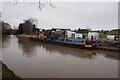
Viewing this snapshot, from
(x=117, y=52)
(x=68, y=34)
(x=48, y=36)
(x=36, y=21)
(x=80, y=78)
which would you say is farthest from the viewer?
(x=36, y=21)

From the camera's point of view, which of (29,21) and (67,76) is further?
(29,21)

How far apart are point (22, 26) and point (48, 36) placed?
22.8m

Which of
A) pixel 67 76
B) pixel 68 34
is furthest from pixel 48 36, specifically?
pixel 67 76

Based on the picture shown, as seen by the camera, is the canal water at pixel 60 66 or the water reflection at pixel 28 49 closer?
the canal water at pixel 60 66

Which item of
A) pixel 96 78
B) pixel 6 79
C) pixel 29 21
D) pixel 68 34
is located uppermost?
pixel 29 21

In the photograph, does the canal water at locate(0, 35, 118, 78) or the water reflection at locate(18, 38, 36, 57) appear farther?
the water reflection at locate(18, 38, 36, 57)

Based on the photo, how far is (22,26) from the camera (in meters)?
54.6

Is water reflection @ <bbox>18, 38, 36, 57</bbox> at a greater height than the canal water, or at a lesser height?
greater

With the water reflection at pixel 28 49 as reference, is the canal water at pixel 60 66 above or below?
below

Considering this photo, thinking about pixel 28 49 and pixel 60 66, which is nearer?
pixel 60 66

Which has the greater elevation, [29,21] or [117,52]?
[29,21]

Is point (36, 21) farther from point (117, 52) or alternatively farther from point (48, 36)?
point (117, 52)

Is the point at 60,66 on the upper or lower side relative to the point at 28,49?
lower

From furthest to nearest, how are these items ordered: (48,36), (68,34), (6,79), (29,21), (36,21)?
(36,21), (29,21), (48,36), (68,34), (6,79)
